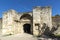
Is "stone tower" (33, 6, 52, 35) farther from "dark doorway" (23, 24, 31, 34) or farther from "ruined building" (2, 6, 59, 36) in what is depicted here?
"dark doorway" (23, 24, 31, 34)

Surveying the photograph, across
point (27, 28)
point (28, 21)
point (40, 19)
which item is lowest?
point (27, 28)

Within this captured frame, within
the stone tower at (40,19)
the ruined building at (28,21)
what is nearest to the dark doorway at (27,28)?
the ruined building at (28,21)

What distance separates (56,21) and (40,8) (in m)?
3.46

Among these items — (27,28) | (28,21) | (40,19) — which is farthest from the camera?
(27,28)

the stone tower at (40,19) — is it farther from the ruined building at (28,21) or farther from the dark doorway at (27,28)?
the dark doorway at (27,28)

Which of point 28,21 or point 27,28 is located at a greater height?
point 28,21

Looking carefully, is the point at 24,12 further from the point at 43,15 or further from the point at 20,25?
the point at 43,15

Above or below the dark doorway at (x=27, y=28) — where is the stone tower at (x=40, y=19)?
above

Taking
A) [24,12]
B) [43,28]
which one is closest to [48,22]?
[43,28]

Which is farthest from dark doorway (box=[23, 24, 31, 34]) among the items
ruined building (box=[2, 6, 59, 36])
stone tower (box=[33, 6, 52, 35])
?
stone tower (box=[33, 6, 52, 35])

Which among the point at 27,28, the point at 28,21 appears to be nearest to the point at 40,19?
the point at 28,21

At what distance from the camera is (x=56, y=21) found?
18.0 m

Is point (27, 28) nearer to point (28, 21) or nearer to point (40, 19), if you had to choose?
point (28, 21)

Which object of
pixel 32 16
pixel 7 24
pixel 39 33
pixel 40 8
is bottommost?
pixel 39 33
